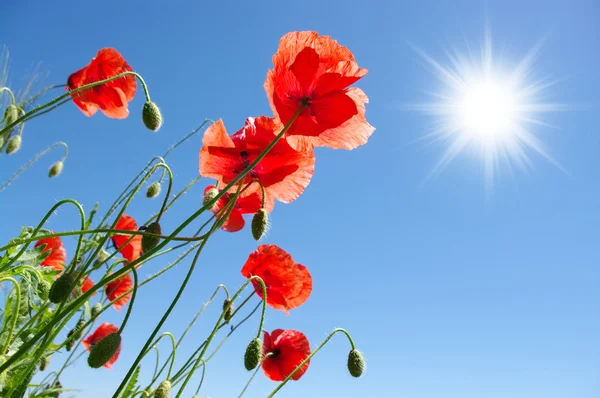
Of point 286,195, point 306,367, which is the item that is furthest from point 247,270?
point 286,195

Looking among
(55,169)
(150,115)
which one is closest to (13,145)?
(55,169)

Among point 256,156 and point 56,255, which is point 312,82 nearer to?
point 256,156

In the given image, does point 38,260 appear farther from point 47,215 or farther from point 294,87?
point 294,87

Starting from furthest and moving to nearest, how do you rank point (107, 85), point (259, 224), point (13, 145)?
point (13, 145), point (107, 85), point (259, 224)

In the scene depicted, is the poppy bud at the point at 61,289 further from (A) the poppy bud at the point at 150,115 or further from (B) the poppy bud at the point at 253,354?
(B) the poppy bud at the point at 253,354

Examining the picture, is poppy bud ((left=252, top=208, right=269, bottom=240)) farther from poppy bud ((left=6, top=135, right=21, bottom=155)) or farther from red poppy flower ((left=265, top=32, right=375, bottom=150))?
poppy bud ((left=6, top=135, right=21, bottom=155))
